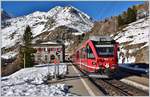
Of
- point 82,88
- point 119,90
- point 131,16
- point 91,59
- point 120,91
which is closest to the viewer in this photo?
point 120,91

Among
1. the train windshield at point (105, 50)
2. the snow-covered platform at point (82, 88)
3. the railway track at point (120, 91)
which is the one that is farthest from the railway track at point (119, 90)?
the train windshield at point (105, 50)

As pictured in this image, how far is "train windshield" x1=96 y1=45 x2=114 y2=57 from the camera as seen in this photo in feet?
88.4

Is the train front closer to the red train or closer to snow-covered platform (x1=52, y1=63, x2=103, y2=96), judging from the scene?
the red train

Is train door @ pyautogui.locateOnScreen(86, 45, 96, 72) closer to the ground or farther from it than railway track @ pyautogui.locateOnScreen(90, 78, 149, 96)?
farther from it

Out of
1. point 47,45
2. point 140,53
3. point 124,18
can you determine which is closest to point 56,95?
point 140,53

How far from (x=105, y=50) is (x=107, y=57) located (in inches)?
22.4

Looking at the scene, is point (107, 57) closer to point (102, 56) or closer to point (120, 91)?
point (102, 56)

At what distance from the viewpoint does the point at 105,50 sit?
2711 centimetres

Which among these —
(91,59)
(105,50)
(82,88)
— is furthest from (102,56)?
(82,88)

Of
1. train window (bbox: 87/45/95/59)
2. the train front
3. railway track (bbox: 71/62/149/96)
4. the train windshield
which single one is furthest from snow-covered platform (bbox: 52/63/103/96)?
train window (bbox: 87/45/95/59)

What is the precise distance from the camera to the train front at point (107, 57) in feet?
87.6

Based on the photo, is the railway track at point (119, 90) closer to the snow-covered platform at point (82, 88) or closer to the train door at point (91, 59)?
the snow-covered platform at point (82, 88)

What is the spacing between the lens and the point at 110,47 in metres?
27.2

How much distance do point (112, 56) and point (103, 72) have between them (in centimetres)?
123
